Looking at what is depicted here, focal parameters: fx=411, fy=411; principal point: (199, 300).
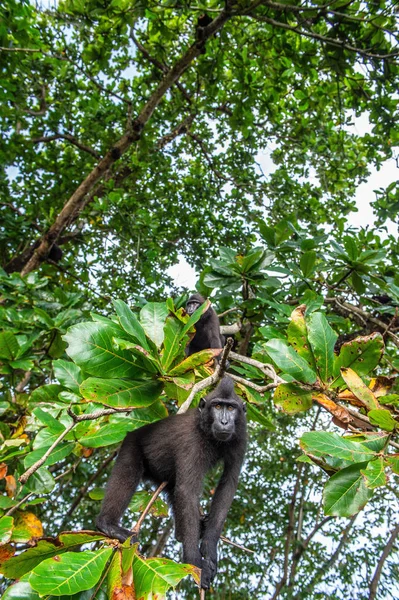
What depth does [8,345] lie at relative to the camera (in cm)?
323

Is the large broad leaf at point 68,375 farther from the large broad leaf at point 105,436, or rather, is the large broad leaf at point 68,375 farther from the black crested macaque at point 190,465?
the black crested macaque at point 190,465

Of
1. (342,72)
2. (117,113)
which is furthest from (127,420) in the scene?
(117,113)

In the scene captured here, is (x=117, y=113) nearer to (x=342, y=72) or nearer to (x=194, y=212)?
(x=194, y=212)

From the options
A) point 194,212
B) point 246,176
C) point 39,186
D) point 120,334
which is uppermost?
point 246,176

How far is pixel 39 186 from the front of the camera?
7938 millimetres

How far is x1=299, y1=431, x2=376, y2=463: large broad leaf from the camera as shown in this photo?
1.34 m

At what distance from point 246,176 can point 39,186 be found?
3975mm

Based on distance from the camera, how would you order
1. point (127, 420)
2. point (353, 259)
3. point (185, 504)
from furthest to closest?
1. point (353, 259)
2. point (185, 504)
3. point (127, 420)

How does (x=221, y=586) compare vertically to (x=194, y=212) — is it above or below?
below

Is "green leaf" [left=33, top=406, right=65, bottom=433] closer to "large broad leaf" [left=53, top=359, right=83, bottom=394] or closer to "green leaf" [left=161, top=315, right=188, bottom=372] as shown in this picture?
"large broad leaf" [left=53, top=359, right=83, bottom=394]

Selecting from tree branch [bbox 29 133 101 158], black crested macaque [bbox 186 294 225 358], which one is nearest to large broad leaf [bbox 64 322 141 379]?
black crested macaque [bbox 186 294 225 358]

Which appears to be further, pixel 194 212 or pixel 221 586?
pixel 221 586

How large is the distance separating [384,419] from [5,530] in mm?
1553

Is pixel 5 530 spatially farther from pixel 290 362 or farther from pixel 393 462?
pixel 393 462
